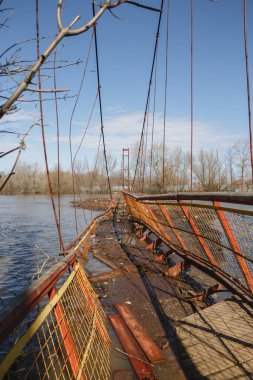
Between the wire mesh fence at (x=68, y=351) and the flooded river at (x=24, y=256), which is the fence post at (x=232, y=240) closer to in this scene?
the wire mesh fence at (x=68, y=351)

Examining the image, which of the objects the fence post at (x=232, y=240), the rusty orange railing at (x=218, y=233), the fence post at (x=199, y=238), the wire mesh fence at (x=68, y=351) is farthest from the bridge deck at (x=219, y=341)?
the wire mesh fence at (x=68, y=351)

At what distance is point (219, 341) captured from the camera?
8.73 feet

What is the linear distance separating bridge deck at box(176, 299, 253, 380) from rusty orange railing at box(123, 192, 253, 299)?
28 centimetres

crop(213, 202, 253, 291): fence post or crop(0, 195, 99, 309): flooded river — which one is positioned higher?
crop(213, 202, 253, 291): fence post

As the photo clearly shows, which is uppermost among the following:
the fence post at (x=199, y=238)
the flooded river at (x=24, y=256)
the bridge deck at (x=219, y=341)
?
the fence post at (x=199, y=238)

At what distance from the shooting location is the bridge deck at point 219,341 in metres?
2.27

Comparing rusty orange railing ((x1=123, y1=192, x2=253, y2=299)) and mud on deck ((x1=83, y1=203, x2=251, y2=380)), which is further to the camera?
mud on deck ((x1=83, y1=203, x2=251, y2=380))

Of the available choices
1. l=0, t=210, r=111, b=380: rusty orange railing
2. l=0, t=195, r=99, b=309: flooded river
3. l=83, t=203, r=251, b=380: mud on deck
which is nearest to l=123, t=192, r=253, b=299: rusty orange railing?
l=83, t=203, r=251, b=380: mud on deck

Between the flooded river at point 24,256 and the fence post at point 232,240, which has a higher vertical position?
the fence post at point 232,240

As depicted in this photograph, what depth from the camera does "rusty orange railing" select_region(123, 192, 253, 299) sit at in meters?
2.23

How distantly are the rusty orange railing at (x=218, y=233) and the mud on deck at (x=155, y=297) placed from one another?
54 centimetres

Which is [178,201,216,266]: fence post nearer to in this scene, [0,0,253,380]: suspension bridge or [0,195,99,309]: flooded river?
[0,0,253,380]: suspension bridge

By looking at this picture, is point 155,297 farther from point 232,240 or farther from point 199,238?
point 232,240

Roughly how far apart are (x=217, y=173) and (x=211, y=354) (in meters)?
58.6
